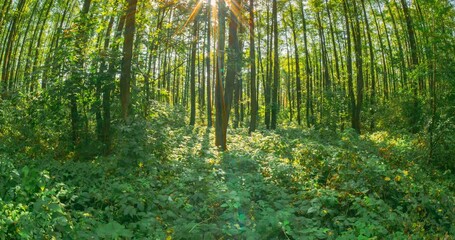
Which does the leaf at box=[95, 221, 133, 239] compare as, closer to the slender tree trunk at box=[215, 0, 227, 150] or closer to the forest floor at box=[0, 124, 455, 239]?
the forest floor at box=[0, 124, 455, 239]

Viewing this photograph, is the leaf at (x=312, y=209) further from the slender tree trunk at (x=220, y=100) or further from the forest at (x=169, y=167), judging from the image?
the slender tree trunk at (x=220, y=100)

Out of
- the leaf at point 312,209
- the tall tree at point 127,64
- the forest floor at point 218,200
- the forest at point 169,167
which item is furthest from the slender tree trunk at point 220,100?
the leaf at point 312,209

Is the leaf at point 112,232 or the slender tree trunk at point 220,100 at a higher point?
the slender tree trunk at point 220,100

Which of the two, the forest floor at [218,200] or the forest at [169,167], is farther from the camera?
the forest at [169,167]

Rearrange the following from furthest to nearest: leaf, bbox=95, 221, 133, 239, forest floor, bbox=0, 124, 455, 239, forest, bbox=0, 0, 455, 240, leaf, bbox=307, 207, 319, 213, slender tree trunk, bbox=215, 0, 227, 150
Result: slender tree trunk, bbox=215, 0, 227, 150, leaf, bbox=307, 207, 319, 213, forest, bbox=0, 0, 455, 240, forest floor, bbox=0, 124, 455, 239, leaf, bbox=95, 221, 133, 239

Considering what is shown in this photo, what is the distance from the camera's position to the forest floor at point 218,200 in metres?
4.45

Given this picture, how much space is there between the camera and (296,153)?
10.5 metres

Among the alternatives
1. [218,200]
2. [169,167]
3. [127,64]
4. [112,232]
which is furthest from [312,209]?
[127,64]

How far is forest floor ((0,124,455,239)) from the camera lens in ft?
14.6

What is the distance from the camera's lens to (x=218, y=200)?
5.76 m

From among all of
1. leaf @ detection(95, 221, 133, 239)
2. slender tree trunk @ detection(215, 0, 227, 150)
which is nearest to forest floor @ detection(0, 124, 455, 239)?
leaf @ detection(95, 221, 133, 239)

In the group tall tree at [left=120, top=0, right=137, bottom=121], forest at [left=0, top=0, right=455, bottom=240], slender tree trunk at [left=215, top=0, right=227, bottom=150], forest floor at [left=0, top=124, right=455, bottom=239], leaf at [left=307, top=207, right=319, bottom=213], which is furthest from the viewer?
slender tree trunk at [left=215, top=0, right=227, bottom=150]

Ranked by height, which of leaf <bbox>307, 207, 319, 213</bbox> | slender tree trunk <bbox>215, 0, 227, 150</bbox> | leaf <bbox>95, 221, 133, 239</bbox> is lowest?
leaf <bbox>307, 207, 319, 213</bbox>

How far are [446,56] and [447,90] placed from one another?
1327mm
